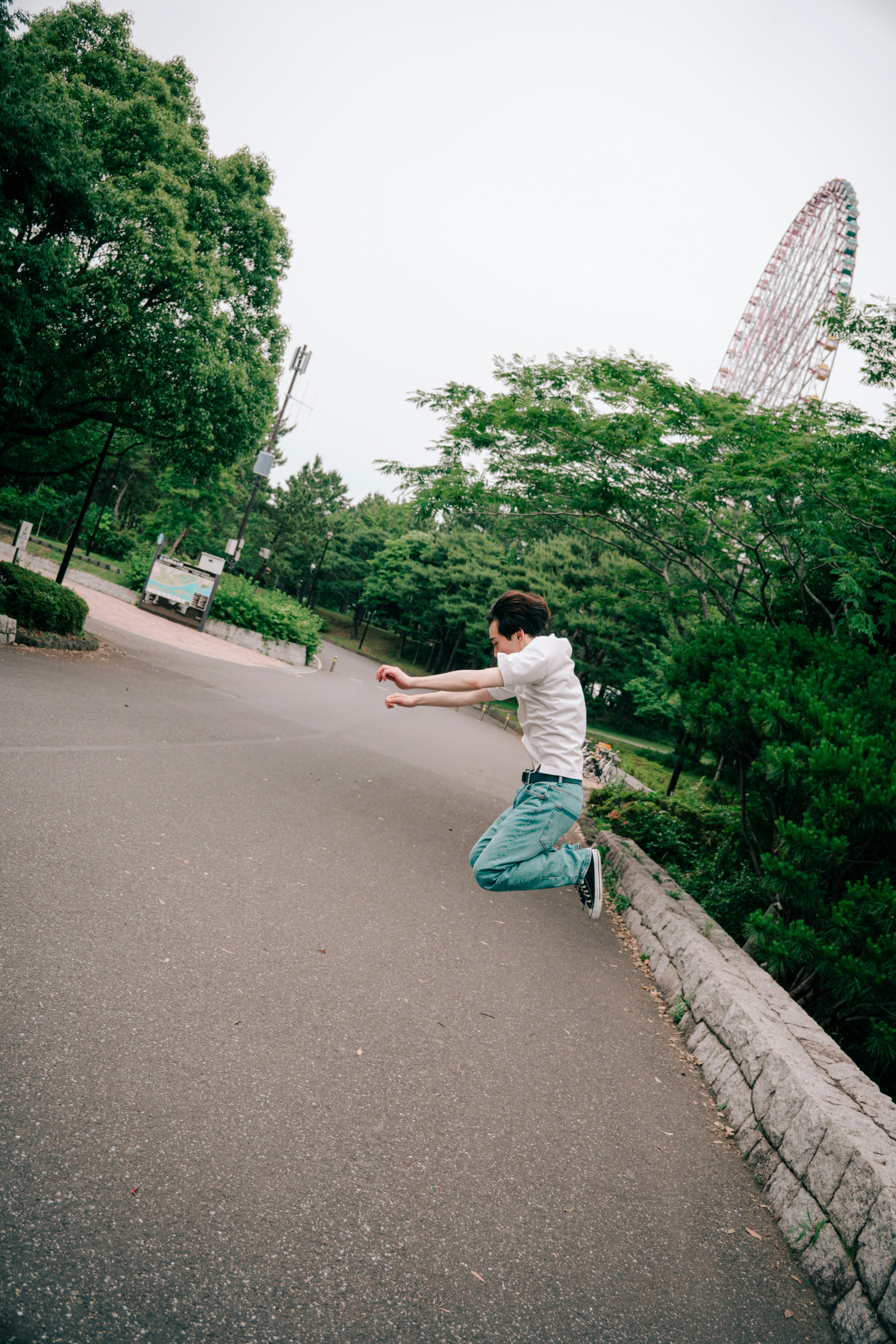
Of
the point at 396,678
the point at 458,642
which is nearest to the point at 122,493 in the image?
the point at 458,642

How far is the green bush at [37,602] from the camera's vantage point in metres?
10.9

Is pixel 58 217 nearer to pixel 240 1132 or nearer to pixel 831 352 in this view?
pixel 240 1132

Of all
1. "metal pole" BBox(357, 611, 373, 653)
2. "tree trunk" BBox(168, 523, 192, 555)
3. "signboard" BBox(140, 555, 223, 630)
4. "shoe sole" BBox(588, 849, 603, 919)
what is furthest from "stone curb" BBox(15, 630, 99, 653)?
"tree trunk" BBox(168, 523, 192, 555)

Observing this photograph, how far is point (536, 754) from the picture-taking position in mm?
4211

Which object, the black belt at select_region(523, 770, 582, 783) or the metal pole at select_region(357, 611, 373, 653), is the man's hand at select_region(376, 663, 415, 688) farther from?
the metal pole at select_region(357, 611, 373, 653)

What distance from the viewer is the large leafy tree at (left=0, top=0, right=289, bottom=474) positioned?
10859mm

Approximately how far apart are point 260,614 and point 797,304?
18881mm

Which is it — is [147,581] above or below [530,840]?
below

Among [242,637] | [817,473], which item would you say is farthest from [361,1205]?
[242,637]

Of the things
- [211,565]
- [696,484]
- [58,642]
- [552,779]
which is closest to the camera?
[552,779]

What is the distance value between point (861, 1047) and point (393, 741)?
35.0ft

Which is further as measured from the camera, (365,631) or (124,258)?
(365,631)

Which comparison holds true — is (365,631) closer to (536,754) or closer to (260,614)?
(260,614)

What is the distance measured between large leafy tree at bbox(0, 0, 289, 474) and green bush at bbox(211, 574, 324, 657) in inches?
365
